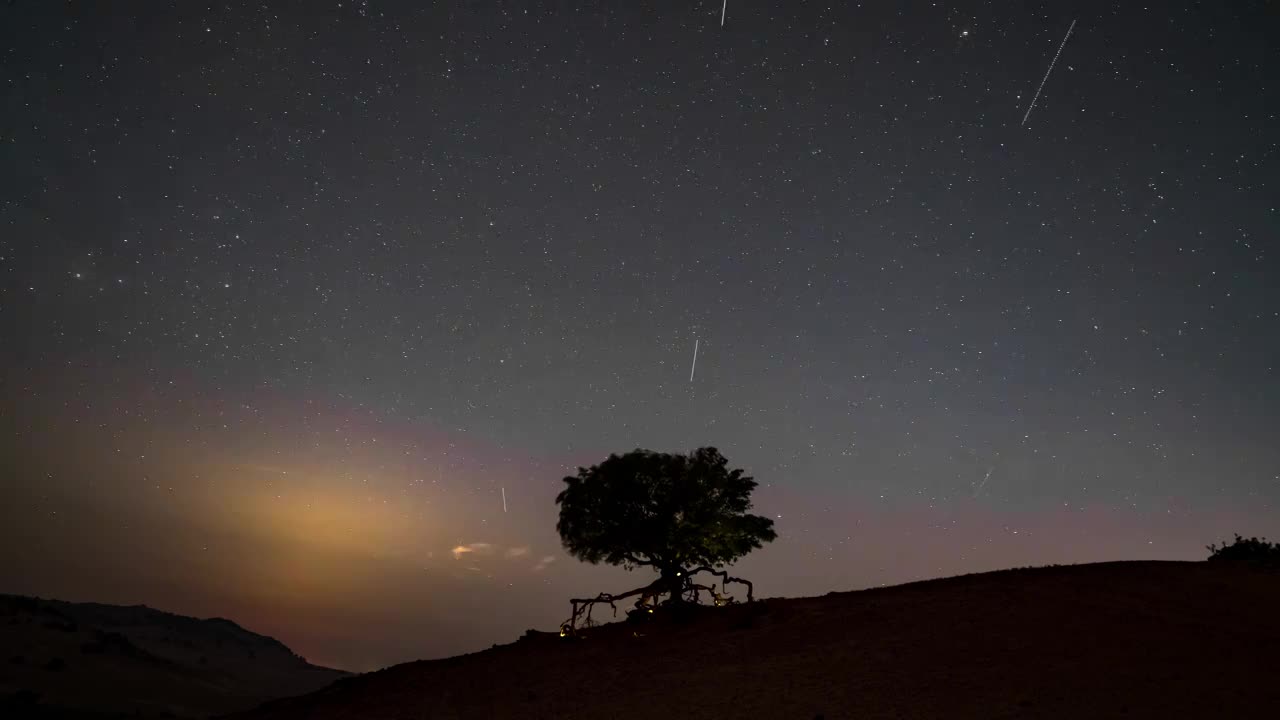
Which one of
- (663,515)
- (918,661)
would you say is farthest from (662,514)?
(918,661)

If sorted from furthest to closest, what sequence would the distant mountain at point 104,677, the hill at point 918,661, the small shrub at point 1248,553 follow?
1. the distant mountain at point 104,677
2. the small shrub at point 1248,553
3. the hill at point 918,661

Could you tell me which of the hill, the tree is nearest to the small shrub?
the hill

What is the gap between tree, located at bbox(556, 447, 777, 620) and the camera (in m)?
29.6

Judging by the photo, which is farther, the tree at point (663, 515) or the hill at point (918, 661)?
the tree at point (663, 515)

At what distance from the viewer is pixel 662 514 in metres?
30.0

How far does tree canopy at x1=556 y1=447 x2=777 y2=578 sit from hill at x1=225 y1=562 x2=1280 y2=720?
12.8 ft

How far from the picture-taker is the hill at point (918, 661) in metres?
13.8

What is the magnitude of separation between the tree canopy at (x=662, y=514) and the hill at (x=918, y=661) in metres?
3.91

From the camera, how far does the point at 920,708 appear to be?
550 inches

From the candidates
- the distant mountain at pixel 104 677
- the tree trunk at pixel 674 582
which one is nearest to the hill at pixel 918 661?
the tree trunk at pixel 674 582

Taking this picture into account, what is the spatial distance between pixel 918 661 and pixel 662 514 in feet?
47.9

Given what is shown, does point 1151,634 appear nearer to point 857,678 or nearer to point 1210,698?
point 1210,698

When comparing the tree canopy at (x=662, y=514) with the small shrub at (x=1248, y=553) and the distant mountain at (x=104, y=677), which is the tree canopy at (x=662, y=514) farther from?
the distant mountain at (x=104, y=677)

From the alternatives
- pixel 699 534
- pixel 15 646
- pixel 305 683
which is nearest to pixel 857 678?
pixel 699 534
